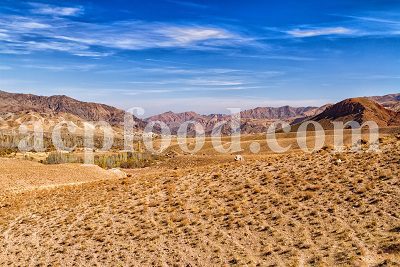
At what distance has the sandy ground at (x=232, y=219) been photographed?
61.5 ft

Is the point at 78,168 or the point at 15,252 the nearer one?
the point at 15,252

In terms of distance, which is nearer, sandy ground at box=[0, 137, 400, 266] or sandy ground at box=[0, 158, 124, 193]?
sandy ground at box=[0, 137, 400, 266]

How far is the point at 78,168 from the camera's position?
65.7m

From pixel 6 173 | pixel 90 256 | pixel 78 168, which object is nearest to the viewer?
pixel 90 256

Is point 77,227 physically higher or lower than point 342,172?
lower

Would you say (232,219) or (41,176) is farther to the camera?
(41,176)

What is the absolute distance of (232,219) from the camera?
78.1 feet

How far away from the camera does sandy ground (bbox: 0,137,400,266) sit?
18.7 meters

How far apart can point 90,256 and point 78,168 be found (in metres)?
46.5

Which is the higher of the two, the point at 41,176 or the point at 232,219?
the point at 232,219

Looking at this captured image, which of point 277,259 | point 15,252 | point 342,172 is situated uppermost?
point 342,172

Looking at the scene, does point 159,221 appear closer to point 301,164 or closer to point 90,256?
point 90,256

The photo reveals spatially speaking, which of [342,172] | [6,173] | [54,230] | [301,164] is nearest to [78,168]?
[6,173]

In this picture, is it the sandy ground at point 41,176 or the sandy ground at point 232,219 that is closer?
the sandy ground at point 232,219
